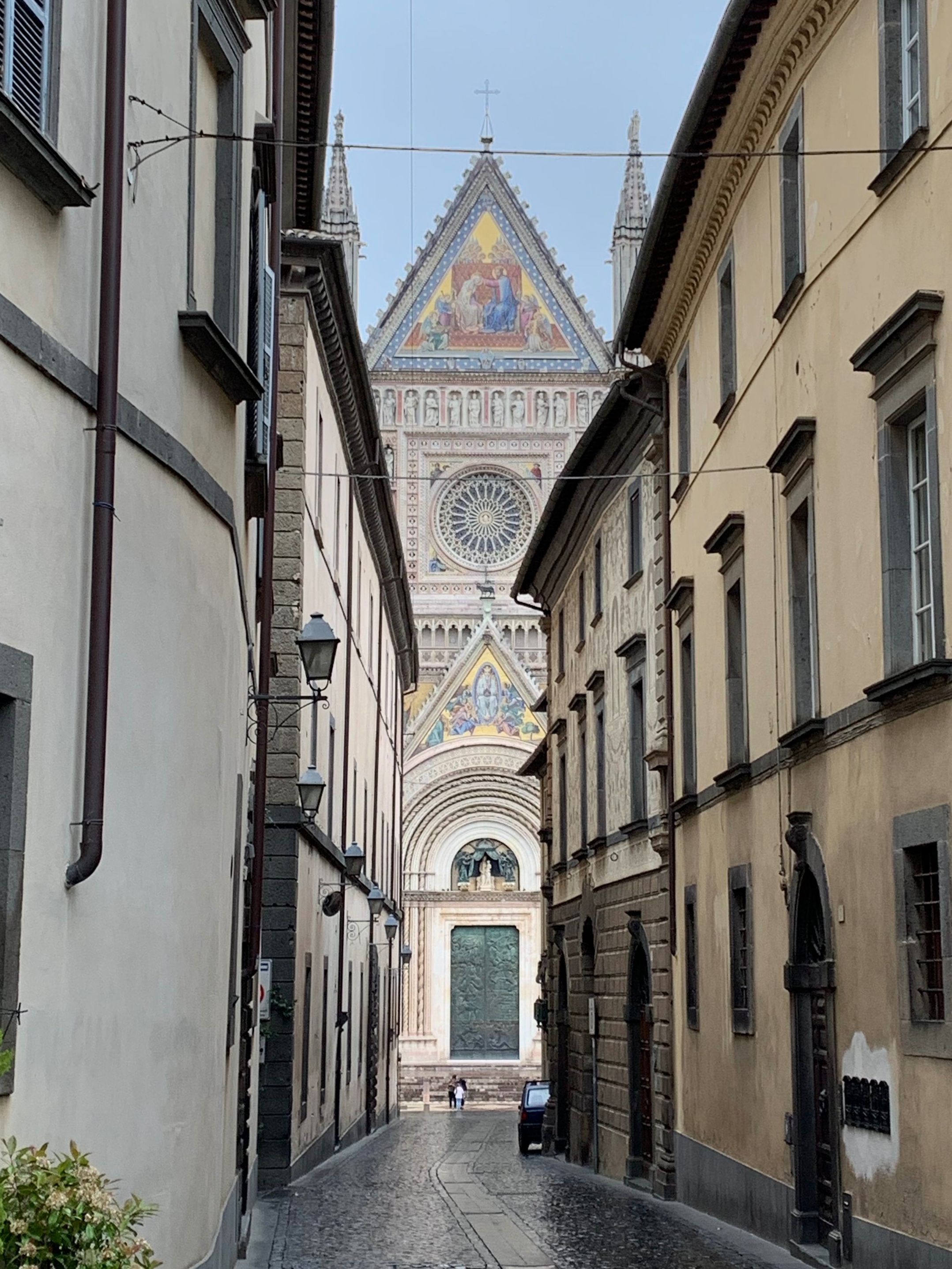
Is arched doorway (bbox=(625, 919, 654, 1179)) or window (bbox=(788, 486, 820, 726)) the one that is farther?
arched doorway (bbox=(625, 919, 654, 1179))

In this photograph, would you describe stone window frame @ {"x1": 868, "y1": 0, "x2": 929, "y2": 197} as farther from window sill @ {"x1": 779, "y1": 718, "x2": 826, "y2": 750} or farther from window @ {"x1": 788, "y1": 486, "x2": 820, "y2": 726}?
window sill @ {"x1": 779, "y1": 718, "x2": 826, "y2": 750}

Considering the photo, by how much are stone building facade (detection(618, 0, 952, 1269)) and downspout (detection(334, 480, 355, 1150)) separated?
29.6 ft

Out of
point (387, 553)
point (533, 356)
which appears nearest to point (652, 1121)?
point (387, 553)

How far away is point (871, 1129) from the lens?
11797mm

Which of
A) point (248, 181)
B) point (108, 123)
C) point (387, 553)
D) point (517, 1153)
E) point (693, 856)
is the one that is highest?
point (387, 553)

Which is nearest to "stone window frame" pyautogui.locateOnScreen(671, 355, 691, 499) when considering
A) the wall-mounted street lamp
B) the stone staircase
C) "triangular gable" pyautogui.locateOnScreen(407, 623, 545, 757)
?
the wall-mounted street lamp

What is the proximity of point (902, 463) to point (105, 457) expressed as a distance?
5.80 metres

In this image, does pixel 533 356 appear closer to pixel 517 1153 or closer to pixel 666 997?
pixel 517 1153

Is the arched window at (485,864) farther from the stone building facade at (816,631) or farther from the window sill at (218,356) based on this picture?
the window sill at (218,356)

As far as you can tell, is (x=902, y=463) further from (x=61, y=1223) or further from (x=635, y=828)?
(x=635, y=828)

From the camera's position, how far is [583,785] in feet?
89.6

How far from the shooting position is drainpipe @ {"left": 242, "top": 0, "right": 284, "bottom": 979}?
13.7 metres

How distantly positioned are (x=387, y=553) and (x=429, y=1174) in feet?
49.3

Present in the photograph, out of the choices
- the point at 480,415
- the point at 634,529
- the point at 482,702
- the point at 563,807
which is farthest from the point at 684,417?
the point at 480,415
